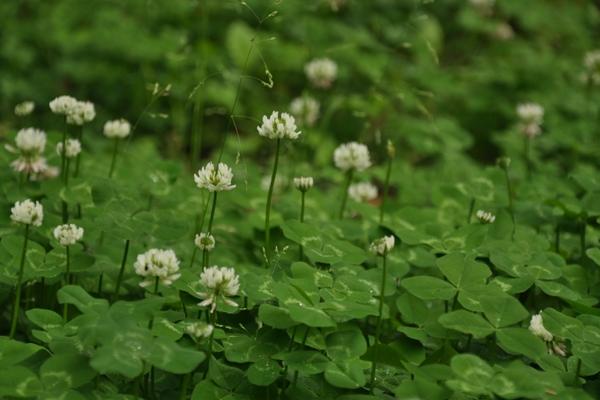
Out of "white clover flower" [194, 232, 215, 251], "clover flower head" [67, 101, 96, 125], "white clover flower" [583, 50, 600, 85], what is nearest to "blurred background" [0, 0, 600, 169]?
"white clover flower" [583, 50, 600, 85]

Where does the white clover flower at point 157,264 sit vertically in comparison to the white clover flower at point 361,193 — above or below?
above

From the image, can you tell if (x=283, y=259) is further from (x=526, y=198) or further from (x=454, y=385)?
(x=526, y=198)

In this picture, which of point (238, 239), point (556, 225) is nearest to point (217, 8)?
point (238, 239)

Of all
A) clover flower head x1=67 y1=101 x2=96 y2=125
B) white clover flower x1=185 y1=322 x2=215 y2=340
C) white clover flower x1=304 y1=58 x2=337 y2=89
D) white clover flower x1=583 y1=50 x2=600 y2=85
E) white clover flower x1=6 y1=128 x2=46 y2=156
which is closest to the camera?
white clover flower x1=185 y1=322 x2=215 y2=340

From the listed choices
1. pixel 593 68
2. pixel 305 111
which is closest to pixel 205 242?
pixel 305 111

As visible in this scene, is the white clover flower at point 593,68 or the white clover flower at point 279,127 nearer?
the white clover flower at point 279,127

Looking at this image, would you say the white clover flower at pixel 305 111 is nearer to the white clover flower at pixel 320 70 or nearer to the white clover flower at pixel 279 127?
the white clover flower at pixel 320 70

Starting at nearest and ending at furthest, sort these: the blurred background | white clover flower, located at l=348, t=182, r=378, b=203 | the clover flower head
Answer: the clover flower head < white clover flower, located at l=348, t=182, r=378, b=203 < the blurred background

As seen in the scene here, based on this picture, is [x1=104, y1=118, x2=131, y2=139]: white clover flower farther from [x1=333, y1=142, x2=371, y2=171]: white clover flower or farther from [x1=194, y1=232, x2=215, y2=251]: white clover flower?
[x1=194, y1=232, x2=215, y2=251]: white clover flower

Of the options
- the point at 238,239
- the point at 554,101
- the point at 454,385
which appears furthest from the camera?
the point at 554,101

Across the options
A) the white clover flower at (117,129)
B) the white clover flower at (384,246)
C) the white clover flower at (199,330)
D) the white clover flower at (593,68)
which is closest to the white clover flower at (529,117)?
the white clover flower at (593,68)

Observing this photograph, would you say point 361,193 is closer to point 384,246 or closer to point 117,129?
point 117,129
